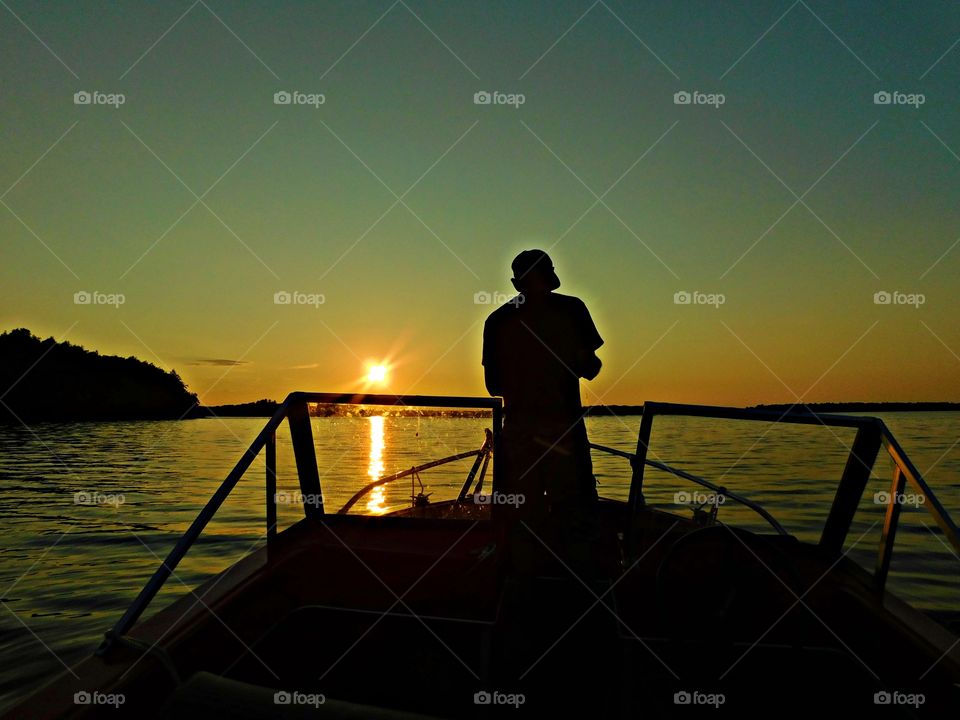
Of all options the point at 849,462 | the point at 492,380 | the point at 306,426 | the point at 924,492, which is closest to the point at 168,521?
the point at 306,426

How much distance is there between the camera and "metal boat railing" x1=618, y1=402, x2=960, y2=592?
3449mm

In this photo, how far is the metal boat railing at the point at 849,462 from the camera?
3449 mm

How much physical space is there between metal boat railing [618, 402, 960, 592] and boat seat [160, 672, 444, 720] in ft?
9.59

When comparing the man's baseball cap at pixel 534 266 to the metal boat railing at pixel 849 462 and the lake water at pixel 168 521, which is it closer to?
the metal boat railing at pixel 849 462

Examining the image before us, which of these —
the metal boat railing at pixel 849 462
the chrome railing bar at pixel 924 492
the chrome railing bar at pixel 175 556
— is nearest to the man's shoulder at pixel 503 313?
the metal boat railing at pixel 849 462

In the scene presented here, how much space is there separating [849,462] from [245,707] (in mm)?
3781

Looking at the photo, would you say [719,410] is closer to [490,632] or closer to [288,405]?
[490,632]

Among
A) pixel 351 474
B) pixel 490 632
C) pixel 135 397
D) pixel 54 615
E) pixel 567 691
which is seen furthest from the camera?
pixel 135 397

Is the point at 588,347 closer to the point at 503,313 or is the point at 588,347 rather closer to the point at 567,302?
the point at 567,302

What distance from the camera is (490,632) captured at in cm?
300

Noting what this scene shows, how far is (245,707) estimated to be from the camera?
1.26 meters

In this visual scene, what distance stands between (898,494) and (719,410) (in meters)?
1.00

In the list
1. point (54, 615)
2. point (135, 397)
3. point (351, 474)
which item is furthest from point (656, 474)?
point (135, 397)

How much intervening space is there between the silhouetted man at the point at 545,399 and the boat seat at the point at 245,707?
242cm
